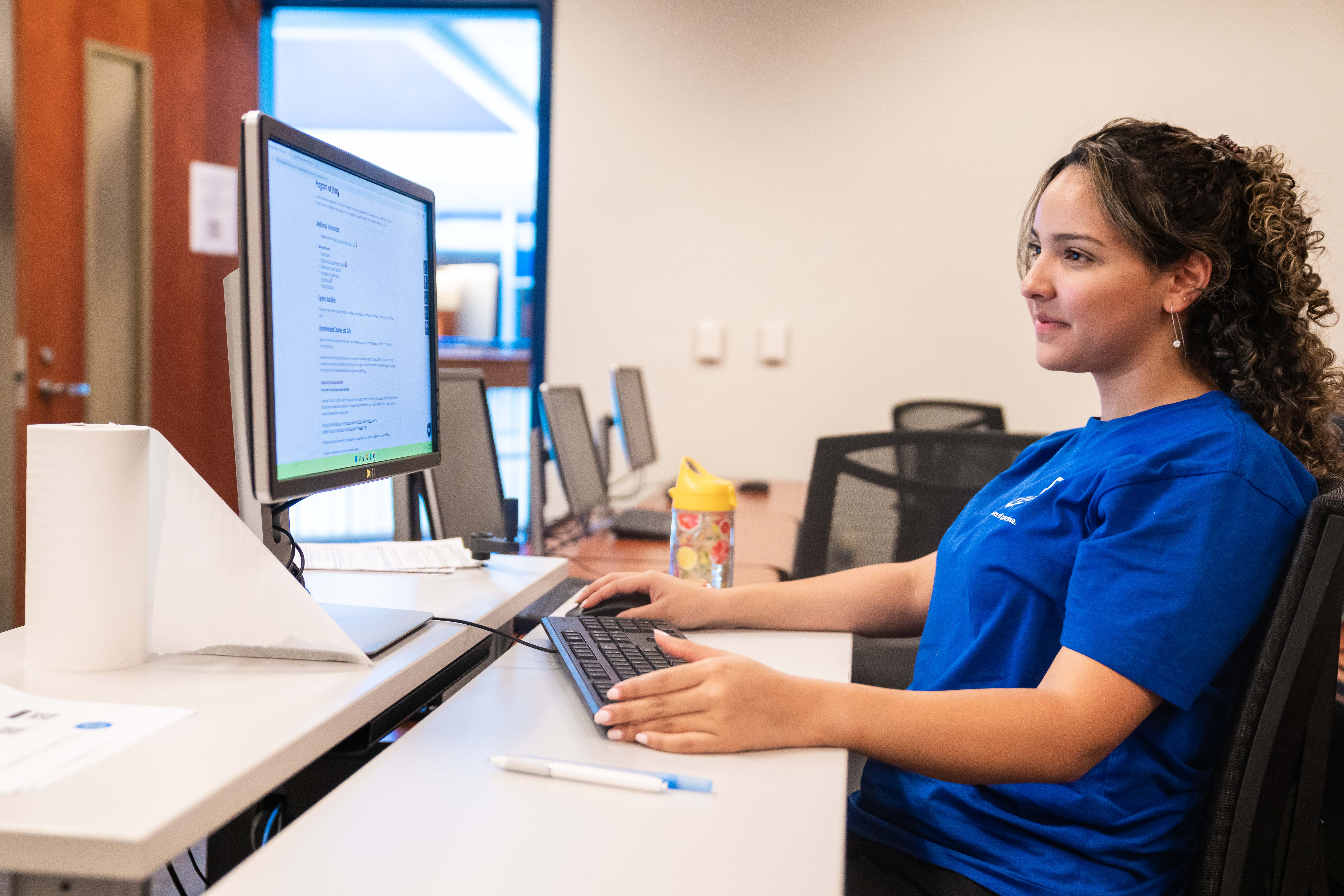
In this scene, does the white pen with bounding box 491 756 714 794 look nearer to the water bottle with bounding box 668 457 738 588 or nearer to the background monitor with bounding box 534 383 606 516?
the water bottle with bounding box 668 457 738 588

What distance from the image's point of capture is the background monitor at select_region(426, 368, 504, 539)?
5.66 ft

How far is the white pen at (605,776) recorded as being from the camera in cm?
76

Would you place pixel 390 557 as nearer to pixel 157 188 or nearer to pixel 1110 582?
pixel 1110 582

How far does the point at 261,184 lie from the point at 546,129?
3.48 m

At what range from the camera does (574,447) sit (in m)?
2.65

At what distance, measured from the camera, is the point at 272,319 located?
0.89 m

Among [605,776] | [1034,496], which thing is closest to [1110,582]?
[1034,496]

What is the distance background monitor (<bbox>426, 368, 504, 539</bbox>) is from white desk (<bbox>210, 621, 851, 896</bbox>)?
84cm

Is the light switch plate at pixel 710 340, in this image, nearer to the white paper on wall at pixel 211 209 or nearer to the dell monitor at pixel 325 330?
the white paper on wall at pixel 211 209

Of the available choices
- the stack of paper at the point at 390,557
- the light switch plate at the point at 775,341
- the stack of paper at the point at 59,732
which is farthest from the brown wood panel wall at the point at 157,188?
the light switch plate at the point at 775,341

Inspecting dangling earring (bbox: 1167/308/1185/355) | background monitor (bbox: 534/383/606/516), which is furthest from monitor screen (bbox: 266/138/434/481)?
background monitor (bbox: 534/383/606/516)

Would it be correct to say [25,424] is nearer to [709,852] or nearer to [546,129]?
[546,129]

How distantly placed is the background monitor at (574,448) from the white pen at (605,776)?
5.20 ft

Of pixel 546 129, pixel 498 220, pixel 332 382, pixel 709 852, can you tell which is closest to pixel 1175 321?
pixel 709 852
